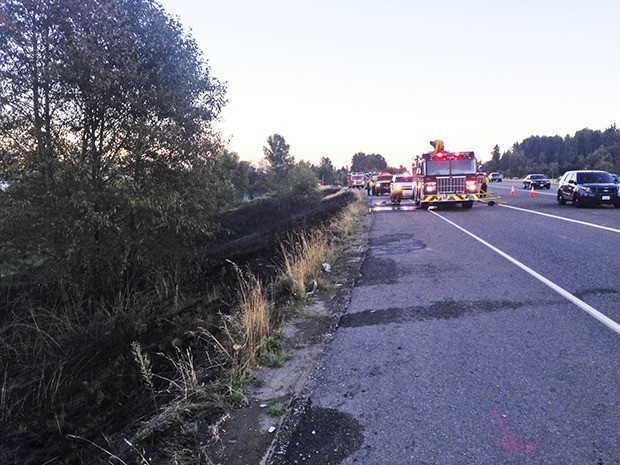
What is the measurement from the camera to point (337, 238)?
1438 cm

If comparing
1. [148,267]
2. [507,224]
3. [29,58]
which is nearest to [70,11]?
[29,58]

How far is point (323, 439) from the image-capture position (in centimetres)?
324

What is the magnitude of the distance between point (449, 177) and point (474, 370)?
778 inches

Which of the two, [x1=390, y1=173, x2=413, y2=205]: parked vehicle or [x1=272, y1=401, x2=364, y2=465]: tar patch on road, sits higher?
[x1=390, y1=173, x2=413, y2=205]: parked vehicle

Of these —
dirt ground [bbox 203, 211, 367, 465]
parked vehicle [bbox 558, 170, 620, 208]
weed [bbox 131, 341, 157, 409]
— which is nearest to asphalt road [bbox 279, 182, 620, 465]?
dirt ground [bbox 203, 211, 367, 465]

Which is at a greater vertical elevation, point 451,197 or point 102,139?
point 102,139

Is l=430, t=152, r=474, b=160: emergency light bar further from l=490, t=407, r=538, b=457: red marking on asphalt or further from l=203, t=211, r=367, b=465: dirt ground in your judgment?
l=490, t=407, r=538, b=457: red marking on asphalt

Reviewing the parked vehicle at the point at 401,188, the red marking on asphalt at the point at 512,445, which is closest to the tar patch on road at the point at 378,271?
the red marking on asphalt at the point at 512,445

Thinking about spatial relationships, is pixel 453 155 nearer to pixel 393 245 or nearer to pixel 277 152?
pixel 393 245

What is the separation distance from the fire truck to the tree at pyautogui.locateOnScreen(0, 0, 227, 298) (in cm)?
1340

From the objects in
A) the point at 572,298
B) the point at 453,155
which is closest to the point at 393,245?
the point at 572,298

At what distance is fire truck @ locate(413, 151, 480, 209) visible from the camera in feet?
74.2

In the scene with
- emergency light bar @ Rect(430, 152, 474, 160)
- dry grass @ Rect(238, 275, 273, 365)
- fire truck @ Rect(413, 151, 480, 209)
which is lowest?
dry grass @ Rect(238, 275, 273, 365)

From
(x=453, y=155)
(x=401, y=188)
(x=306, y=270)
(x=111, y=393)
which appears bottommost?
(x=111, y=393)
